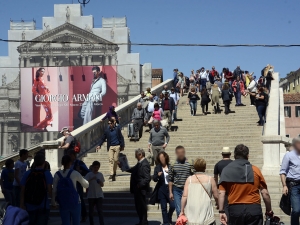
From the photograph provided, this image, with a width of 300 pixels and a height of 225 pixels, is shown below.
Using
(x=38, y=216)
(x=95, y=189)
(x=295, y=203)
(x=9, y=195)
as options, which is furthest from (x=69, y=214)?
(x=9, y=195)

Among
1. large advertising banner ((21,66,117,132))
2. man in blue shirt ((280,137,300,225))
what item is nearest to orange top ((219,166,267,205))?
man in blue shirt ((280,137,300,225))

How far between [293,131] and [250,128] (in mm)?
53440

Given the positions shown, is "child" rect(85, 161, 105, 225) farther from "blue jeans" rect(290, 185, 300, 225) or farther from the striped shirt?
"blue jeans" rect(290, 185, 300, 225)

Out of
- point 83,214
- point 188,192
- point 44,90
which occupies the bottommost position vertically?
point 83,214

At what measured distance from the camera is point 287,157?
10.0 meters

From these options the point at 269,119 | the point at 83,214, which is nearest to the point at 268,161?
the point at 269,119

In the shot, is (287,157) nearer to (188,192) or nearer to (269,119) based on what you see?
(188,192)

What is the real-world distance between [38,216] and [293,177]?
372 cm

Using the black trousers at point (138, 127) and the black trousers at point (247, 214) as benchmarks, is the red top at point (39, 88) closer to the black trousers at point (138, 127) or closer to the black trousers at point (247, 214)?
the black trousers at point (138, 127)

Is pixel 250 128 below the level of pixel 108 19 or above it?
below

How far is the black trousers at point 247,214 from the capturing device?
8102 millimetres

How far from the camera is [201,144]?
1950 centimetres

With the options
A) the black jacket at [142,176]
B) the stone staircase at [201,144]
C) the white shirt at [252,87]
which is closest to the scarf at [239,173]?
the black jacket at [142,176]

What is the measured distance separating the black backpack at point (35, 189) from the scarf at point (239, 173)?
8.54 ft
